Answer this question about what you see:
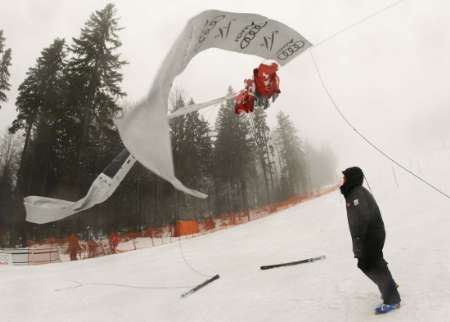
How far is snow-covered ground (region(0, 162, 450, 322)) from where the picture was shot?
413 cm

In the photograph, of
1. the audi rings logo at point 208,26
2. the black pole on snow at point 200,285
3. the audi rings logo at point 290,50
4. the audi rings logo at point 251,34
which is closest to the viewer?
the audi rings logo at point 208,26

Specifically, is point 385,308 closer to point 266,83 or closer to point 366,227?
point 366,227

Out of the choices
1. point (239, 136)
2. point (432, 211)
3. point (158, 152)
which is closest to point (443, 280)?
point (158, 152)

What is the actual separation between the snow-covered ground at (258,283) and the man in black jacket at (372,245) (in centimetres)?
19

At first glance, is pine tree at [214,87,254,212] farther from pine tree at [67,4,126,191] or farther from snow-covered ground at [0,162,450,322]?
snow-covered ground at [0,162,450,322]

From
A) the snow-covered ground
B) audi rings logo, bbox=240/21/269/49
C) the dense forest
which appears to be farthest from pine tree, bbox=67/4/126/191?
audi rings logo, bbox=240/21/269/49

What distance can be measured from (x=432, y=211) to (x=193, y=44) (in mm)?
8903

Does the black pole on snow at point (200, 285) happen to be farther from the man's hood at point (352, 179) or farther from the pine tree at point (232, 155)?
the pine tree at point (232, 155)

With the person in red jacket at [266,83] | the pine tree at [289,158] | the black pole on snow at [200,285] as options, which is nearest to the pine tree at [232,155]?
the pine tree at [289,158]

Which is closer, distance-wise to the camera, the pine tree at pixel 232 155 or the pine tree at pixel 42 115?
the pine tree at pixel 42 115

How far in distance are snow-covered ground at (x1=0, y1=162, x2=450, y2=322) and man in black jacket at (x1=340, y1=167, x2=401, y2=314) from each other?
0.19 metres

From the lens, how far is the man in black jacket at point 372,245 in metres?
3.60

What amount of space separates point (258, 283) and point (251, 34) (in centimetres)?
450

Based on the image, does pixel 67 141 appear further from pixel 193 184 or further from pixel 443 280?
pixel 443 280
